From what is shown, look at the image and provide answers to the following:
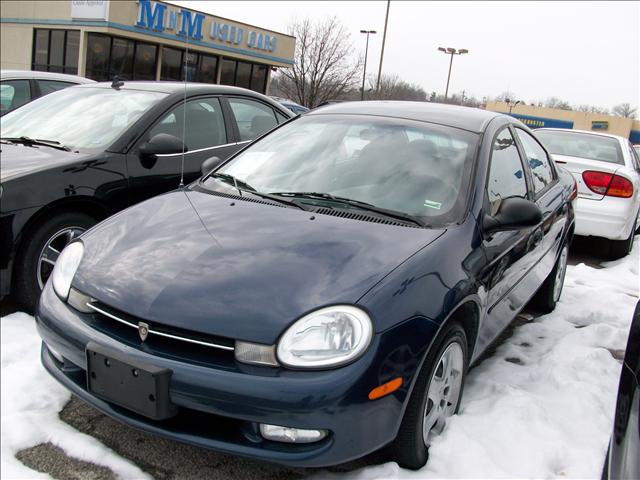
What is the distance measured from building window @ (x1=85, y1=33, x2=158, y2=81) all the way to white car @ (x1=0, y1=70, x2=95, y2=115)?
771 inches

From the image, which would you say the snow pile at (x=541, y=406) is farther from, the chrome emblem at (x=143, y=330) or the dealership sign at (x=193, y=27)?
the dealership sign at (x=193, y=27)

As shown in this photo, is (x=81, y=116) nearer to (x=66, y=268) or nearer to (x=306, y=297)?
(x=66, y=268)

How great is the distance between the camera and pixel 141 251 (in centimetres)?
250

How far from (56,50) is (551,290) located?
2688cm

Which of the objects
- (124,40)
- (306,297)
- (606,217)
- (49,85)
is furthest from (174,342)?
(124,40)

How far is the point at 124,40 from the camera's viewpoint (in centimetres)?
2586

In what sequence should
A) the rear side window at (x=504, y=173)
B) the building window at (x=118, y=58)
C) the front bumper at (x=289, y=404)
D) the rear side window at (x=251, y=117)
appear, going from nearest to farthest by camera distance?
1. the front bumper at (x=289, y=404)
2. the rear side window at (x=504, y=173)
3. the rear side window at (x=251, y=117)
4. the building window at (x=118, y=58)

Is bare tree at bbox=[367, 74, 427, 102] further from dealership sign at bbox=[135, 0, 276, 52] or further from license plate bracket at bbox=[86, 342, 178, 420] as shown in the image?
license plate bracket at bbox=[86, 342, 178, 420]

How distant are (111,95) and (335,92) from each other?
28.2 metres

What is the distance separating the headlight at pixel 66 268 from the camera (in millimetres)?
2518

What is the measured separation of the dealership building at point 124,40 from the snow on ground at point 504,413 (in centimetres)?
2154

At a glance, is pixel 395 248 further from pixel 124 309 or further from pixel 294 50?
pixel 294 50

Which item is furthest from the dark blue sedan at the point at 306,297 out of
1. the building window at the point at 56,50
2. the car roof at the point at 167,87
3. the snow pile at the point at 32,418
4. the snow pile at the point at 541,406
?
the building window at the point at 56,50

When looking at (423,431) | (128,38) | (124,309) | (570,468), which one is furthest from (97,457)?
(128,38)
